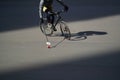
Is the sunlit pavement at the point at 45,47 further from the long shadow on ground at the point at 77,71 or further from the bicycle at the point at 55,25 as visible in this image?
the long shadow on ground at the point at 77,71

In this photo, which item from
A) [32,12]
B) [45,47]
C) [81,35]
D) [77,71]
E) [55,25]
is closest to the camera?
[77,71]

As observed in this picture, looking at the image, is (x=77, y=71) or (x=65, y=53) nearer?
(x=77, y=71)

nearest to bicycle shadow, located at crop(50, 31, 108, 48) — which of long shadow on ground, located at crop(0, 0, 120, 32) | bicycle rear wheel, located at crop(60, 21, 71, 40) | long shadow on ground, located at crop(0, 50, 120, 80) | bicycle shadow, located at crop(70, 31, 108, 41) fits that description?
bicycle shadow, located at crop(70, 31, 108, 41)

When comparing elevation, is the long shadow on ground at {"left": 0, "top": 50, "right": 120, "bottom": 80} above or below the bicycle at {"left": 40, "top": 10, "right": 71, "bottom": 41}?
below

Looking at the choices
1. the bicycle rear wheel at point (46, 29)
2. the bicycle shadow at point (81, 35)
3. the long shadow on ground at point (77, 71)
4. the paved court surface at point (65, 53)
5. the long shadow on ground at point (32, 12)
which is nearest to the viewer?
the long shadow on ground at point (77, 71)

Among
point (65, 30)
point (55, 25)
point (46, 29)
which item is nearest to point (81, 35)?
point (65, 30)

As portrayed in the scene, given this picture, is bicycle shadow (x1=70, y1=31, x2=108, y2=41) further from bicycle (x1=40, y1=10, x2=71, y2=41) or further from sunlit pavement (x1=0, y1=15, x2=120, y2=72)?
bicycle (x1=40, y1=10, x2=71, y2=41)

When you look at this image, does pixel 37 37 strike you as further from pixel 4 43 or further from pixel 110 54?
pixel 110 54

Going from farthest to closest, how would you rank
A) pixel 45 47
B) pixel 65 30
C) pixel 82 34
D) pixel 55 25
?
pixel 82 34 < pixel 55 25 < pixel 65 30 < pixel 45 47

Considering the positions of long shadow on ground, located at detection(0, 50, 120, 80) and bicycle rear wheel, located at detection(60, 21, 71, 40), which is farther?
bicycle rear wheel, located at detection(60, 21, 71, 40)

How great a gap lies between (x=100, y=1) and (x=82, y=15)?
3961 mm

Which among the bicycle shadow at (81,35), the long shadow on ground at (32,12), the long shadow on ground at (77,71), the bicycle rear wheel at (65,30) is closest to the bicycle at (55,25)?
the bicycle rear wheel at (65,30)

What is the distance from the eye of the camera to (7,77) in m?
8.09

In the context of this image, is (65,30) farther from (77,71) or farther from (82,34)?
(77,71)
